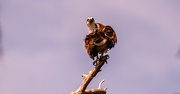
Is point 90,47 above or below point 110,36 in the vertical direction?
below

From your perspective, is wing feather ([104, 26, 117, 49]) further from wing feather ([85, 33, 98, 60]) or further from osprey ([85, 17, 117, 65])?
wing feather ([85, 33, 98, 60])

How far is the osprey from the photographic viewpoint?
8.58 meters

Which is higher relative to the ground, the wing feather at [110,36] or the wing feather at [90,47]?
the wing feather at [110,36]

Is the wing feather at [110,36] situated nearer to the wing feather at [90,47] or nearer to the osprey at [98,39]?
the osprey at [98,39]

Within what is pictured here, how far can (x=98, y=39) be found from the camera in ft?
28.0

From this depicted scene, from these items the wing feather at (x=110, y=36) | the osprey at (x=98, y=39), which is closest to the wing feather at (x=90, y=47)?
the osprey at (x=98, y=39)

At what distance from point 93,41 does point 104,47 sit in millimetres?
299

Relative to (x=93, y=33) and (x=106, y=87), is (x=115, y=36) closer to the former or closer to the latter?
(x=93, y=33)

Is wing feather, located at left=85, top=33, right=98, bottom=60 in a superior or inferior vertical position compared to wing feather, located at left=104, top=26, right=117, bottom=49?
inferior

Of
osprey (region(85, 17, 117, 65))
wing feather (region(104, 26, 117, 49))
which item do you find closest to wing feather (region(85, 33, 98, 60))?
osprey (region(85, 17, 117, 65))

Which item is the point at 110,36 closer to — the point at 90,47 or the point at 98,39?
the point at 98,39

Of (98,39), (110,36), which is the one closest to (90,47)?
(98,39)

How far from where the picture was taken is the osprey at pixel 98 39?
8.58 m

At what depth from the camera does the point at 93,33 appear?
8.61 meters
